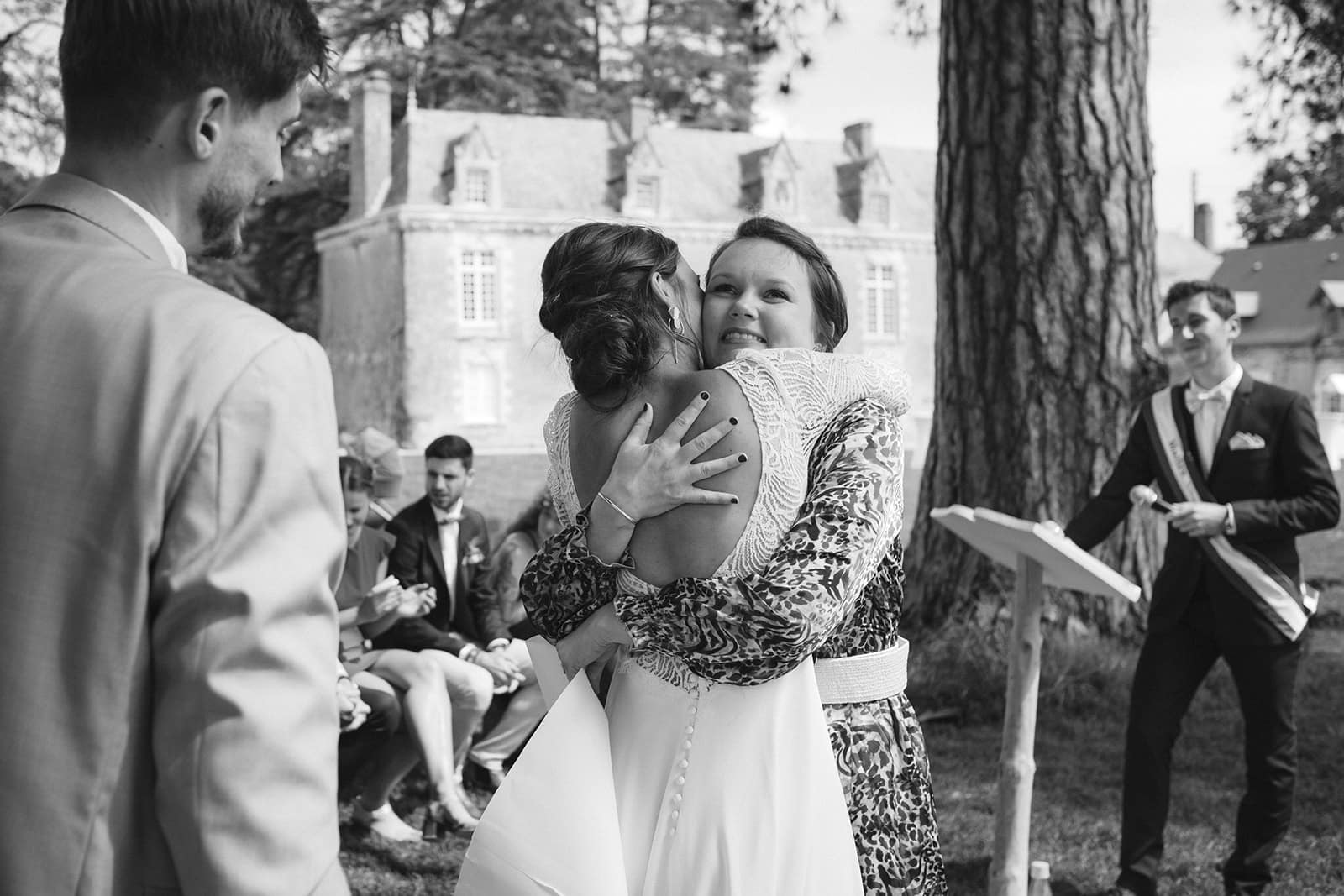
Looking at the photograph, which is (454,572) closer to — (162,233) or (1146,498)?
(1146,498)

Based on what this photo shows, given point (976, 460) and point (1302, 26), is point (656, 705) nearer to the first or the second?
point (976, 460)

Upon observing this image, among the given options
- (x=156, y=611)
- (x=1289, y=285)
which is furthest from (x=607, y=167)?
(x=156, y=611)

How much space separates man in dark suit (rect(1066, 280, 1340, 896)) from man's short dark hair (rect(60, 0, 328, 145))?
166 inches

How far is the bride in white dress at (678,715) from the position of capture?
2.58m

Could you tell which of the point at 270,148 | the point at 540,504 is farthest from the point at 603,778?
the point at 540,504

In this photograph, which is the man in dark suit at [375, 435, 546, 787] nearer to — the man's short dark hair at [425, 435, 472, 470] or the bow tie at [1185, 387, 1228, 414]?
the man's short dark hair at [425, 435, 472, 470]

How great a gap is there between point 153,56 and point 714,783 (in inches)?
62.3

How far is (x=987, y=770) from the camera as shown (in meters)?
7.38

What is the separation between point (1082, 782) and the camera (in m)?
7.22

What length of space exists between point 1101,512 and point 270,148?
4362 millimetres

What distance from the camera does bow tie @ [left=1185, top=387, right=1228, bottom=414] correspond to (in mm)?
5484

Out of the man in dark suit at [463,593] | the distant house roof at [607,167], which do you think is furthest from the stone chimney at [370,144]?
the man in dark suit at [463,593]

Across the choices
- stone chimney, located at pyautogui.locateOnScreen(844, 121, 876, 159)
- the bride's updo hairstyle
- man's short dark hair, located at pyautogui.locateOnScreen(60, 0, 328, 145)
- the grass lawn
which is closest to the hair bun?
the bride's updo hairstyle

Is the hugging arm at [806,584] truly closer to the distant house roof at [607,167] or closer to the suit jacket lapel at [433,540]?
the suit jacket lapel at [433,540]
